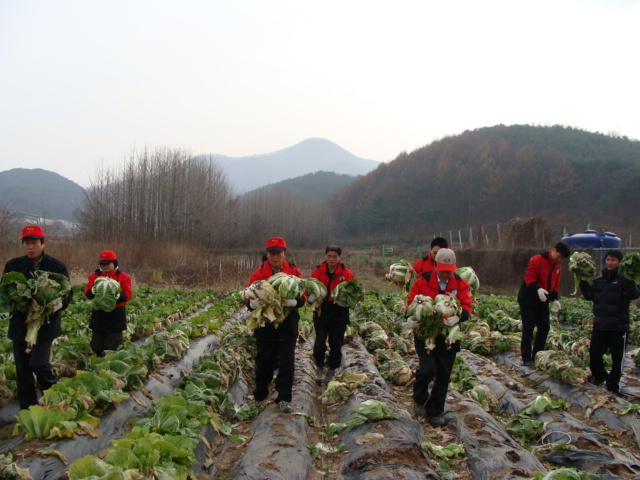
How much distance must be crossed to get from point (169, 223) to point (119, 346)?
105 ft

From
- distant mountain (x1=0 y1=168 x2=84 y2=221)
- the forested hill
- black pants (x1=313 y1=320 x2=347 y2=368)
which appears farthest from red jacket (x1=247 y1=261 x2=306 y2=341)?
distant mountain (x1=0 y1=168 x2=84 y2=221)

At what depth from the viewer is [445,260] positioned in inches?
207

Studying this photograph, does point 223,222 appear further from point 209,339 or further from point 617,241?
point 209,339

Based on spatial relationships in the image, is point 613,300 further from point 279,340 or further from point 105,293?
point 105,293

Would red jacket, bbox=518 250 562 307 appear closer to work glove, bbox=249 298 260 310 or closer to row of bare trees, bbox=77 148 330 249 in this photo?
work glove, bbox=249 298 260 310

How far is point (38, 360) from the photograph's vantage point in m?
5.29

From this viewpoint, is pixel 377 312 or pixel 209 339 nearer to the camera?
pixel 209 339

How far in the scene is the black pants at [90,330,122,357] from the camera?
22.8ft

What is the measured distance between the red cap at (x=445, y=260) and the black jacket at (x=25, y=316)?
4258 millimetres

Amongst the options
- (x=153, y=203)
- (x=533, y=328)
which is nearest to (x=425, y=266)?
(x=533, y=328)

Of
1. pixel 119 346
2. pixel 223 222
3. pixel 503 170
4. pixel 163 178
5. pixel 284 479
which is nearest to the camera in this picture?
pixel 284 479

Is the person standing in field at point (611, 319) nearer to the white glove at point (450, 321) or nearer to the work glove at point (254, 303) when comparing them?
the white glove at point (450, 321)

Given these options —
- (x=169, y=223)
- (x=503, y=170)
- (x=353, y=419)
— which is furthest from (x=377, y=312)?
(x=503, y=170)

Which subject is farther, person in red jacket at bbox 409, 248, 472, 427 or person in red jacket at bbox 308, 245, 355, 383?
person in red jacket at bbox 308, 245, 355, 383
